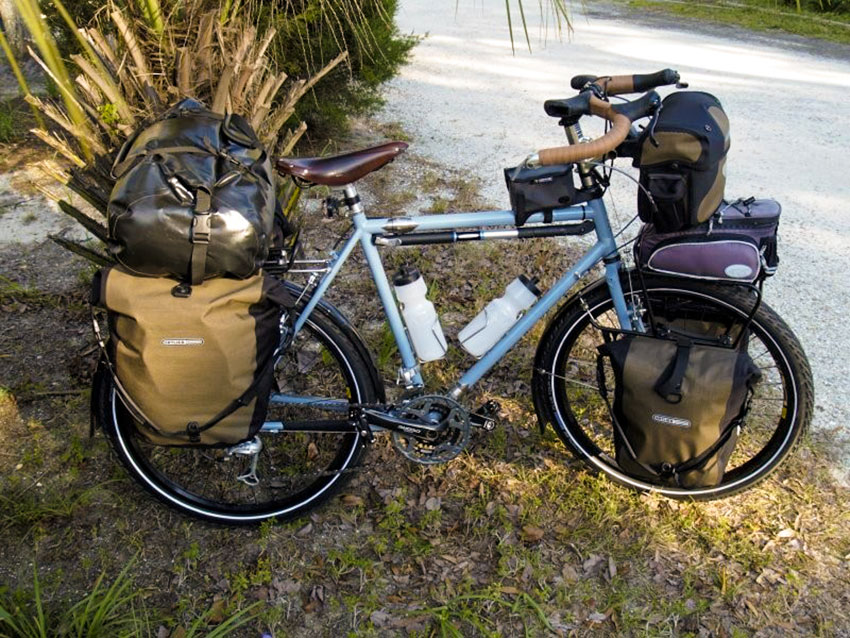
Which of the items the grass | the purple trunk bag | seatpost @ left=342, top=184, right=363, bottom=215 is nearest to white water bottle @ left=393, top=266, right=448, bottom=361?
seatpost @ left=342, top=184, right=363, bottom=215

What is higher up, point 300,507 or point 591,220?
point 591,220

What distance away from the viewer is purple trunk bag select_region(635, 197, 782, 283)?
2.16 m

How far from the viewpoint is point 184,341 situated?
208 cm

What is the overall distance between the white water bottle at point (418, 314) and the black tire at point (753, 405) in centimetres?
42

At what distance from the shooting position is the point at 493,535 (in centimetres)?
261

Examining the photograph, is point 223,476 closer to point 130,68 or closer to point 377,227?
point 377,227

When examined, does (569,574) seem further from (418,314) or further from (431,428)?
(418,314)

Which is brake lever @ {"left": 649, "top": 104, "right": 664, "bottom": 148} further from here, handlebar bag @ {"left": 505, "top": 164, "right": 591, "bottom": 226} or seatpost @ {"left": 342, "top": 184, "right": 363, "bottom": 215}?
seatpost @ {"left": 342, "top": 184, "right": 363, "bottom": 215}

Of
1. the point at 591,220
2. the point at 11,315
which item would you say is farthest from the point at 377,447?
the point at 11,315

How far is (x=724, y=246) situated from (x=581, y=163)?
1.73 feet

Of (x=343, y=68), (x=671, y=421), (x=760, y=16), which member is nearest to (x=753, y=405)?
(x=671, y=421)

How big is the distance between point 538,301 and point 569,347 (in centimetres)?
23

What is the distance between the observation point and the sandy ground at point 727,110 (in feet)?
13.0

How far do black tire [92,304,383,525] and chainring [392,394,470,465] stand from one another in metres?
0.15
